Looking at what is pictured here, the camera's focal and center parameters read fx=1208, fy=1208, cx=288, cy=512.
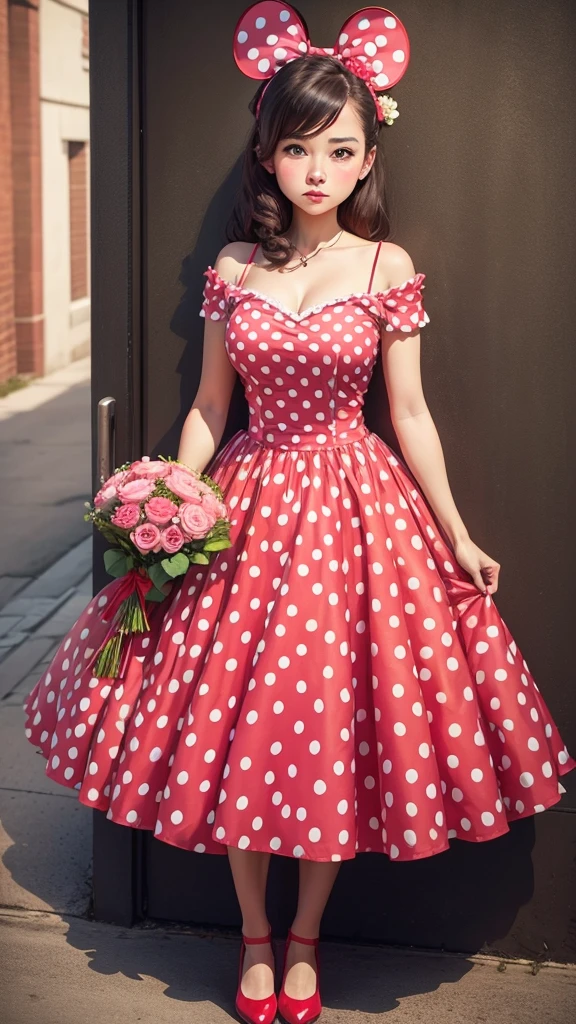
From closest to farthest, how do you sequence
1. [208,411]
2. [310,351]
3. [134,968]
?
1. [310,351]
2. [208,411]
3. [134,968]

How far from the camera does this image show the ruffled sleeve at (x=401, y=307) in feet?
9.03

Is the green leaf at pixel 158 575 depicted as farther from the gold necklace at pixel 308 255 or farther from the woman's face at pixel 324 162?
the woman's face at pixel 324 162

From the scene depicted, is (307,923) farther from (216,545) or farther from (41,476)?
(41,476)

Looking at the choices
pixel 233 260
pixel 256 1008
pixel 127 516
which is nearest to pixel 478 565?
pixel 127 516

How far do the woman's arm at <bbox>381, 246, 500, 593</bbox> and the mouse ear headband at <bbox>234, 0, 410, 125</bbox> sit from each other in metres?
0.39

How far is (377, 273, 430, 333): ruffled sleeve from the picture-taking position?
2752 mm

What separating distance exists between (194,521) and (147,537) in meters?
0.12

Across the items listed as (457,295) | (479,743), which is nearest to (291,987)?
(479,743)

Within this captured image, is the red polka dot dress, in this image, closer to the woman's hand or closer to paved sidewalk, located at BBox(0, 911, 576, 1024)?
the woman's hand

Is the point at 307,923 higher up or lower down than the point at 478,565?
lower down

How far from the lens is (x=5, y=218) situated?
12.6 m

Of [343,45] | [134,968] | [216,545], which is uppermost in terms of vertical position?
[343,45]

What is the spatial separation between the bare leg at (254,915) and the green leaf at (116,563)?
0.70m

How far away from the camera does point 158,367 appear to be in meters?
3.11
